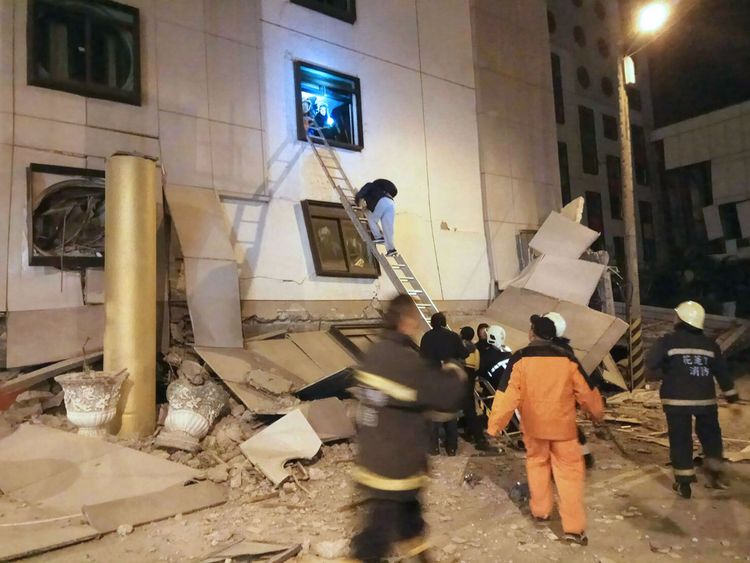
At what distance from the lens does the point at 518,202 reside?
489 inches

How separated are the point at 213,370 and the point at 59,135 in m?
3.54

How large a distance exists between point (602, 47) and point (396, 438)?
942 inches

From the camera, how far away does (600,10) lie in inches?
888

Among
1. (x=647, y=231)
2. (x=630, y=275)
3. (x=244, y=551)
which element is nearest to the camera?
(x=244, y=551)

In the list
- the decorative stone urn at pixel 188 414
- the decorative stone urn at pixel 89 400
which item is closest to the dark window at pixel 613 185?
the decorative stone urn at pixel 188 414

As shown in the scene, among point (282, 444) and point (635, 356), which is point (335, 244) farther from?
point (635, 356)

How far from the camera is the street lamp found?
10078 millimetres

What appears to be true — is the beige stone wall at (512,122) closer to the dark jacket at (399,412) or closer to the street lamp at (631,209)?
the street lamp at (631,209)

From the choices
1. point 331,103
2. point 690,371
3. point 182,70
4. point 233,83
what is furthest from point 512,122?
point 690,371

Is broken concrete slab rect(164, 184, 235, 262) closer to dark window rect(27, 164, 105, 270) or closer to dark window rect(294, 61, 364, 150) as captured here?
dark window rect(27, 164, 105, 270)

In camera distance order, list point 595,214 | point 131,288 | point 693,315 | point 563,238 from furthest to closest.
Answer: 1. point 595,214
2. point 563,238
3. point 131,288
4. point 693,315

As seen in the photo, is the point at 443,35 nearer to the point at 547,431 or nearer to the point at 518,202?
the point at 518,202

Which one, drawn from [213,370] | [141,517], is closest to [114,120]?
[213,370]

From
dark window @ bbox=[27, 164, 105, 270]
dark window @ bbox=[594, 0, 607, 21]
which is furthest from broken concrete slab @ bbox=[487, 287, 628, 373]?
dark window @ bbox=[594, 0, 607, 21]
